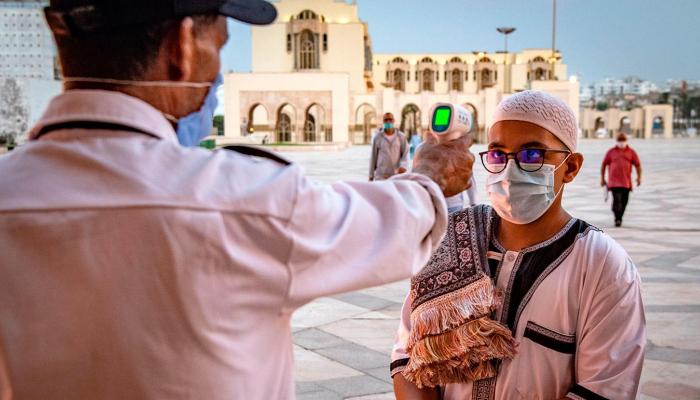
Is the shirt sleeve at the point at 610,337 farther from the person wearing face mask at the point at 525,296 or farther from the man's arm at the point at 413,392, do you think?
the man's arm at the point at 413,392

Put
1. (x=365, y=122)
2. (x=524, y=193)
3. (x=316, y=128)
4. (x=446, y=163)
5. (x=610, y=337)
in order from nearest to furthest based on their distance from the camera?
(x=446, y=163)
(x=610, y=337)
(x=524, y=193)
(x=316, y=128)
(x=365, y=122)

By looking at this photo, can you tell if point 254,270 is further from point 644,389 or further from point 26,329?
point 644,389

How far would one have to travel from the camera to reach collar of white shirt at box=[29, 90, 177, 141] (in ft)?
4.17

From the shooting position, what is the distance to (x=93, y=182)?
1.19 m

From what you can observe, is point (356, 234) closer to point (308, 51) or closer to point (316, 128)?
point (316, 128)

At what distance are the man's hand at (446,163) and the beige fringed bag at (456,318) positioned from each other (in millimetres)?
627

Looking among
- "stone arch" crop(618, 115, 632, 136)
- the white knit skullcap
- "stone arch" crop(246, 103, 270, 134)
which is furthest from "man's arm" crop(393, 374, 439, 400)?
"stone arch" crop(618, 115, 632, 136)

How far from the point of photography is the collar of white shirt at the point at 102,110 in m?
1.27

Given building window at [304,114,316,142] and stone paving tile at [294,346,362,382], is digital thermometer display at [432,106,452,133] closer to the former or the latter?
stone paving tile at [294,346,362,382]

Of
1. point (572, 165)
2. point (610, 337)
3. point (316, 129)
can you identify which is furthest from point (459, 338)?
point (316, 129)

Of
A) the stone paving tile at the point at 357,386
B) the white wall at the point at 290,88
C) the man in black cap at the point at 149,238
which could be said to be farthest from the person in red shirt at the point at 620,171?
the white wall at the point at 290,88

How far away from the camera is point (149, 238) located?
1.17 metres

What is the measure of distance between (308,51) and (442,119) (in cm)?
6183

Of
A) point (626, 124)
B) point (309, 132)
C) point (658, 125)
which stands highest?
point (309, 132)
